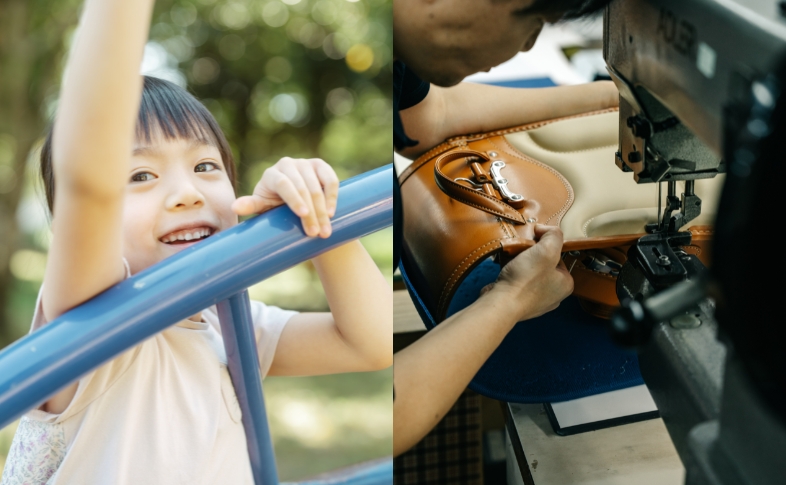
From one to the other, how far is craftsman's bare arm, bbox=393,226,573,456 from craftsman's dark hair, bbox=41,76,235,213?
1.15 ft

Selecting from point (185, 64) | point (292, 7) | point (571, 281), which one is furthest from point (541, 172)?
point (185, 64)

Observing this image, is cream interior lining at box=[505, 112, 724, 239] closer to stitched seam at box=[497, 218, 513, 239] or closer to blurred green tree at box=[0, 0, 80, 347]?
stitched seam at box=[497, 218, 513, 239]

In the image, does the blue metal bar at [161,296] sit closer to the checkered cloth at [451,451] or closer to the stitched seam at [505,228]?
the stitched seam at [505,228]

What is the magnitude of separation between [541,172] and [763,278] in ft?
1.92

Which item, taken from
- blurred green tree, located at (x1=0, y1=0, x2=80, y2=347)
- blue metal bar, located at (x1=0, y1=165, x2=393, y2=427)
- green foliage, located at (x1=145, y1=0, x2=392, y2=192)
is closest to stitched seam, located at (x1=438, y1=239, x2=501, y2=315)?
blue metal bar, located at (x1=0, y1=165, x2=393, y2=427)

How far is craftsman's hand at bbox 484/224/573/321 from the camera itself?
78 centimetres

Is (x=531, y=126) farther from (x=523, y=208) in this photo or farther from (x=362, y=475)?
(x=362, y=475)

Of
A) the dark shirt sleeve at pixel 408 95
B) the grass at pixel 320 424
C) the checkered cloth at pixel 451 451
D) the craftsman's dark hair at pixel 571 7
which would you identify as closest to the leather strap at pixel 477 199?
the dark shirt sleeve at pixel 408 95

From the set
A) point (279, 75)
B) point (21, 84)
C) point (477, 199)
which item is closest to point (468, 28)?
point (477, 199)

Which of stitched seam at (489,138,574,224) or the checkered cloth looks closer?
stitched seam at (489,138,574,224)

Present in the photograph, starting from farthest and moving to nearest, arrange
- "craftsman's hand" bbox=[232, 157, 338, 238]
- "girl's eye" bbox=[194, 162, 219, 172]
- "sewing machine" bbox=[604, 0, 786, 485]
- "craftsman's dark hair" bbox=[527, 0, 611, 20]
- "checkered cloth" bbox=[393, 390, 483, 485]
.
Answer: "checkered cloth" bbox=[393, 390, 483, 485], "girl's eye" bbox=[194, 162, 219, 172], "craftsman's dark hair" bbox=[527, 0, 611, 20], "craftsman's hand" bbox=[232, 157, 338, 238], "sewing machine" bbox=[604, 0, 786, 485]

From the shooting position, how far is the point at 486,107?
110 centimetres

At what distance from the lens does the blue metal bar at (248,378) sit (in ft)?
2.15

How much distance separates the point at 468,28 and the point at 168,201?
35 cm
